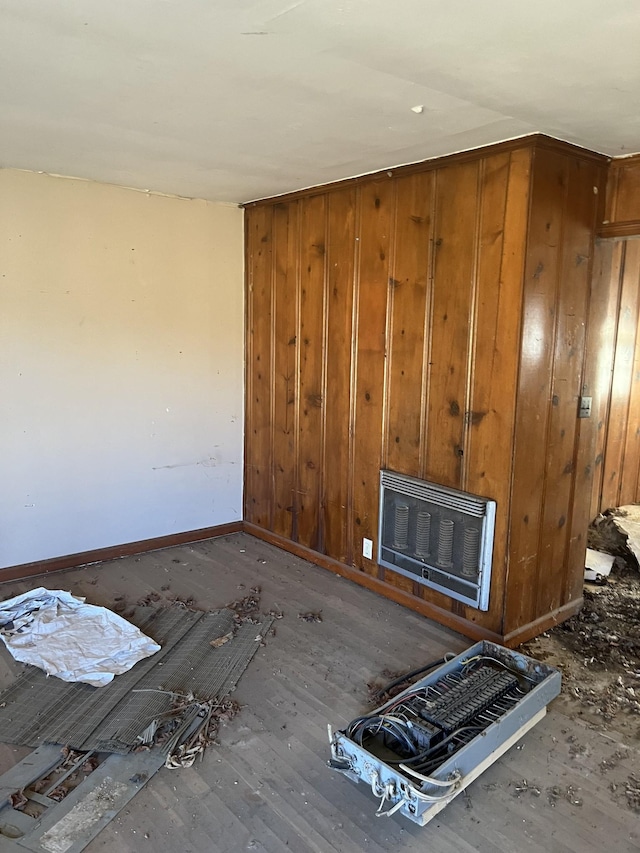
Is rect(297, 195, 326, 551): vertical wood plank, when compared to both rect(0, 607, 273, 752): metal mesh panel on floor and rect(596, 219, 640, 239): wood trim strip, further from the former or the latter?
rect(596, 219, 640, 239): wood trim strip

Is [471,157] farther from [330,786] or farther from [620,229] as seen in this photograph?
[330,786]

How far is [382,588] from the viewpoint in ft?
11.6

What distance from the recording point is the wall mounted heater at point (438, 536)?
2.93m

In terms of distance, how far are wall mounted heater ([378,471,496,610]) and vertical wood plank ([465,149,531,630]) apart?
0.06m

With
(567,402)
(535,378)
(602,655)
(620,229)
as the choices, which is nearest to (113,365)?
(535,378)

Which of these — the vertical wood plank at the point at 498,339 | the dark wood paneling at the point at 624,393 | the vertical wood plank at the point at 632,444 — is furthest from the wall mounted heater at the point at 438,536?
the vertical wood plank at the point at 632,444

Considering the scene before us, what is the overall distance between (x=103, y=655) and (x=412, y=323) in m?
2.21

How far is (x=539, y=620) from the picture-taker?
3.07 m

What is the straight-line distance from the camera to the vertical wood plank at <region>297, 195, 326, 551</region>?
3.80 metres

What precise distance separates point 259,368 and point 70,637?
2191mm

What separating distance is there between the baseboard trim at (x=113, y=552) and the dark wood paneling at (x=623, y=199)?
3128mm

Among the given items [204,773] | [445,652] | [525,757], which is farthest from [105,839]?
[445,652]

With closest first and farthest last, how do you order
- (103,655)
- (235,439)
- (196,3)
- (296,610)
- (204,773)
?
(196,3) < (204,773) < (103,655) < (296,610) < (235,439)

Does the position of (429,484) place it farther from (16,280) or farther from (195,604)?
(16,280)
